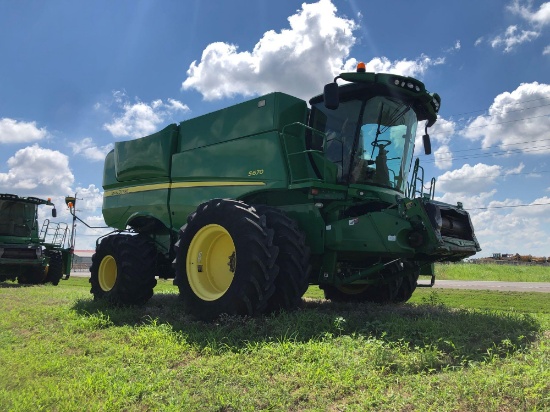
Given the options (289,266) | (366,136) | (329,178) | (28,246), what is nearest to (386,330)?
(289,266)

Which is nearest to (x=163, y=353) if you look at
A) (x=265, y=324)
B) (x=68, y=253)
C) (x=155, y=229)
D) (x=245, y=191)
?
(x=265, y=324)

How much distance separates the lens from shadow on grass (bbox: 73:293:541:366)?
4090mm

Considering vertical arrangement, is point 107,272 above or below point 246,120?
below

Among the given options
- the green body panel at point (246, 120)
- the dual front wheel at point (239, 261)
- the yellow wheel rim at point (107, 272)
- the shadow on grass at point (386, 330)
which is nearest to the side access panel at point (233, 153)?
the green body panel at point (246, 120)

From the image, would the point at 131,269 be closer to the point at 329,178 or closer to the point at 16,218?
the point at 329,178

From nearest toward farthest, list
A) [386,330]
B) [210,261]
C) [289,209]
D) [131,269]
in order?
[386,330] → [210,261] → [289,209] → [131,269]

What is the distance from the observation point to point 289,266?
536 centimetres

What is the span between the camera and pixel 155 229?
8508 mm

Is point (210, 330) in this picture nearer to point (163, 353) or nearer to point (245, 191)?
point (163, 353)

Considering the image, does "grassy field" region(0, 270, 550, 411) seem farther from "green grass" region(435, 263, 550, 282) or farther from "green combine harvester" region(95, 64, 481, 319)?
"green grass" region(435, 263, 550, 282)

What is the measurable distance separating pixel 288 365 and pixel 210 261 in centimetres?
268

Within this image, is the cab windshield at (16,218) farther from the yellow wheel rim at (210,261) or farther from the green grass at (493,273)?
the green grass at (493,273)

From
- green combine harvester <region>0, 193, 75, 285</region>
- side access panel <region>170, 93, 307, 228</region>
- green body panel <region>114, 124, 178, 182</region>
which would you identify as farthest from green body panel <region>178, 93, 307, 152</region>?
green combine harvester <region>0, 193, 75, 285</region>

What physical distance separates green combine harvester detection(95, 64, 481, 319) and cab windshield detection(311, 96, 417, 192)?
2 centimetres
